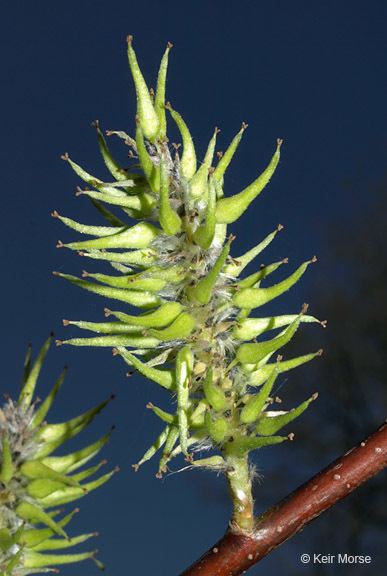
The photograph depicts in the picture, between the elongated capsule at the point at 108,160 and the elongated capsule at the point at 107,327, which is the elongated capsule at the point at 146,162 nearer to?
the elongated capsule at the point at 108,160

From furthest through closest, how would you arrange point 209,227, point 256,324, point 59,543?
1. point 59,543
2. point 256,324
3. point 209,227

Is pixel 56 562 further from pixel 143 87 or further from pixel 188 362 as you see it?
pixel 143 87

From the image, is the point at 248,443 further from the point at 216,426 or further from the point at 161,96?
the point at 161,96

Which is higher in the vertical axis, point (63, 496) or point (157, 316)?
point (157, 316)

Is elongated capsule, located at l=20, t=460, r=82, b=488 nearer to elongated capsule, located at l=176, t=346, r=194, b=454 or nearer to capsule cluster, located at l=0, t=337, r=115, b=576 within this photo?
capsule cluster, located at l=0, t=337, r=115, b=576

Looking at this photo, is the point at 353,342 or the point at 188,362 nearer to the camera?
the point at 188,362

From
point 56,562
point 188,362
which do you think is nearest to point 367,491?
point 56,562

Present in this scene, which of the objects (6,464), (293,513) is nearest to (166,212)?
(293,513)
